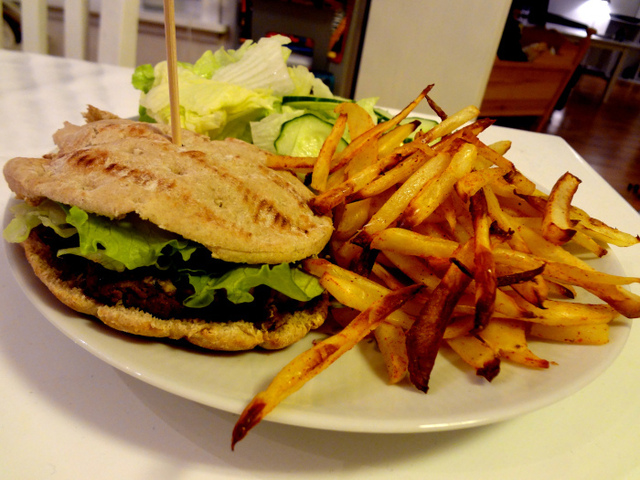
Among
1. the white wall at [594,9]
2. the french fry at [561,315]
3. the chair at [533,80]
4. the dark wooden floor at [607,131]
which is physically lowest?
the dark wooden floor at [607,131]

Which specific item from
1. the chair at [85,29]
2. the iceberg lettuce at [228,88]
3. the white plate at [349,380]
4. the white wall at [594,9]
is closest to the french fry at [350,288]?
the white plate at [349,380]

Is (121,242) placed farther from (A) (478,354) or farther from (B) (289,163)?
(A) (478,354)

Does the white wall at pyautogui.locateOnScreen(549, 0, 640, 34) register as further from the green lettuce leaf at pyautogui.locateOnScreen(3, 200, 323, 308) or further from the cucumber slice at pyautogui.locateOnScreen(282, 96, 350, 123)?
the green lettuce leaf at pyautogui.locateOnScreen(3, 200, 323, 308)

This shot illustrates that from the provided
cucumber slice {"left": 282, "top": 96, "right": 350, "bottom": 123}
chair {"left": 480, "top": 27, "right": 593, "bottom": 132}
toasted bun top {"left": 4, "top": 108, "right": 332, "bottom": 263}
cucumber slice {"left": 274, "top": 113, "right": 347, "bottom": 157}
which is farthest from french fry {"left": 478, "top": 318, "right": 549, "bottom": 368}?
chair {"left": 480, "top": 27, "right": 593, "bottom": 132}

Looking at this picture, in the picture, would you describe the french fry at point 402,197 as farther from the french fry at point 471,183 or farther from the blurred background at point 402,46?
the blurred background at point 402,46

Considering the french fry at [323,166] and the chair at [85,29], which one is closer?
the french fry at [323,166]

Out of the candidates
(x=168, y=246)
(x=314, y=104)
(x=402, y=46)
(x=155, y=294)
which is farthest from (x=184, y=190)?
(x=402, y=46)
